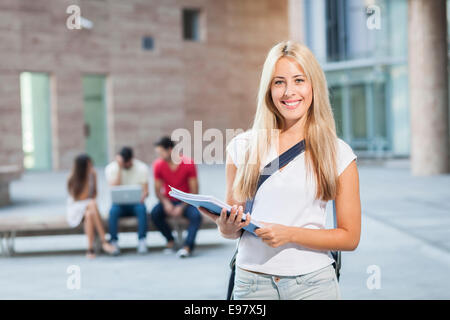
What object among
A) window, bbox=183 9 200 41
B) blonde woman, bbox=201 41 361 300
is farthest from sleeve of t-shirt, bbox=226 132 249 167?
window, bbox=183 9 200 41

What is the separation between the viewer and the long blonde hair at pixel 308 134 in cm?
205

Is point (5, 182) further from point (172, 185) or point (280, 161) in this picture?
point (280, 161)

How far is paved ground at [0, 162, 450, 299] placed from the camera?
5.78 metres

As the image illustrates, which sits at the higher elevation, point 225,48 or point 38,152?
point 225,48

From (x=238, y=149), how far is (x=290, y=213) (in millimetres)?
308

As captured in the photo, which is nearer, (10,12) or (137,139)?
(10,12)

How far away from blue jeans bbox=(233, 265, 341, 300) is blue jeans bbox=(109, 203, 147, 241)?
20.0ft

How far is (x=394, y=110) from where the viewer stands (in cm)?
2453

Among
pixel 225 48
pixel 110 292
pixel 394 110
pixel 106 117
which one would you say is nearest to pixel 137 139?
pixel 106 117

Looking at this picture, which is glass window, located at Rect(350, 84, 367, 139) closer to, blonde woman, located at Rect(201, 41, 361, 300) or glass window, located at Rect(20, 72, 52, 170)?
glass window, located at Rect(20, 72, 52, 170)

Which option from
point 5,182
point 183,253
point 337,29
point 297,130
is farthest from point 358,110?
point 297,130

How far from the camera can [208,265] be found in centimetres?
715
